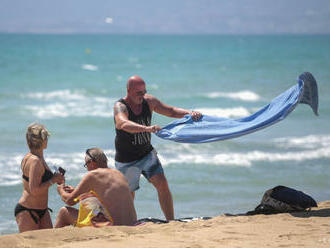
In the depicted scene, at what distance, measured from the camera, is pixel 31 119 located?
18109 millimetres

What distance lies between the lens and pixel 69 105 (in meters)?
21.5

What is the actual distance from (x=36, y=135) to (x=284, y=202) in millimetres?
2590

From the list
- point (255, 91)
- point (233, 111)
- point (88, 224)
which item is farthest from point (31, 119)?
point (88, 224)

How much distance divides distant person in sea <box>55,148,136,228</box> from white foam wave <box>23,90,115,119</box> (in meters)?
12.5

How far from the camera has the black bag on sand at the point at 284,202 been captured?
22.2 feet

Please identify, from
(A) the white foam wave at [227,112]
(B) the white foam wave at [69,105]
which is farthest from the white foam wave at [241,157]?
(A) the white foam wave at [227,112]

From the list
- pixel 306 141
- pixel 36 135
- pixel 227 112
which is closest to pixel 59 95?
pixel 227 112

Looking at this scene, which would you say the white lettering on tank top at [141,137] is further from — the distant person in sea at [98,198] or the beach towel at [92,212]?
the beach towel at [92,212]

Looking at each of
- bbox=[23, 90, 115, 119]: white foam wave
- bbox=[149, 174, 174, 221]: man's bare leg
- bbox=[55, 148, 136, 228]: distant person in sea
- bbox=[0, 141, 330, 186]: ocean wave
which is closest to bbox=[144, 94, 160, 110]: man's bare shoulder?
bbox=[149, 174, 174, 221]: man's bare leg

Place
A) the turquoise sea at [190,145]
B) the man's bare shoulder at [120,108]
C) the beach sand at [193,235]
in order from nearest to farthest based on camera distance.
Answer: the beach sand at [193,235], the man's bare shoulder at [120,108], the turquoise sea at [190,145]

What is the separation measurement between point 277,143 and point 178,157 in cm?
244

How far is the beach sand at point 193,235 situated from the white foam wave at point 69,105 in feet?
41.3

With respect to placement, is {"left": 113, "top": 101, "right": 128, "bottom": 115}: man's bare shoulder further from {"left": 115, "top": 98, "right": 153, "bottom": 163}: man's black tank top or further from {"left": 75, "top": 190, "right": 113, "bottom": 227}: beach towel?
{"left": 75, "top": 190, "right": 113, "bottom": 227}: beach towel

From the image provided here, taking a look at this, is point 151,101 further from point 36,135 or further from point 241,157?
point 241,157
